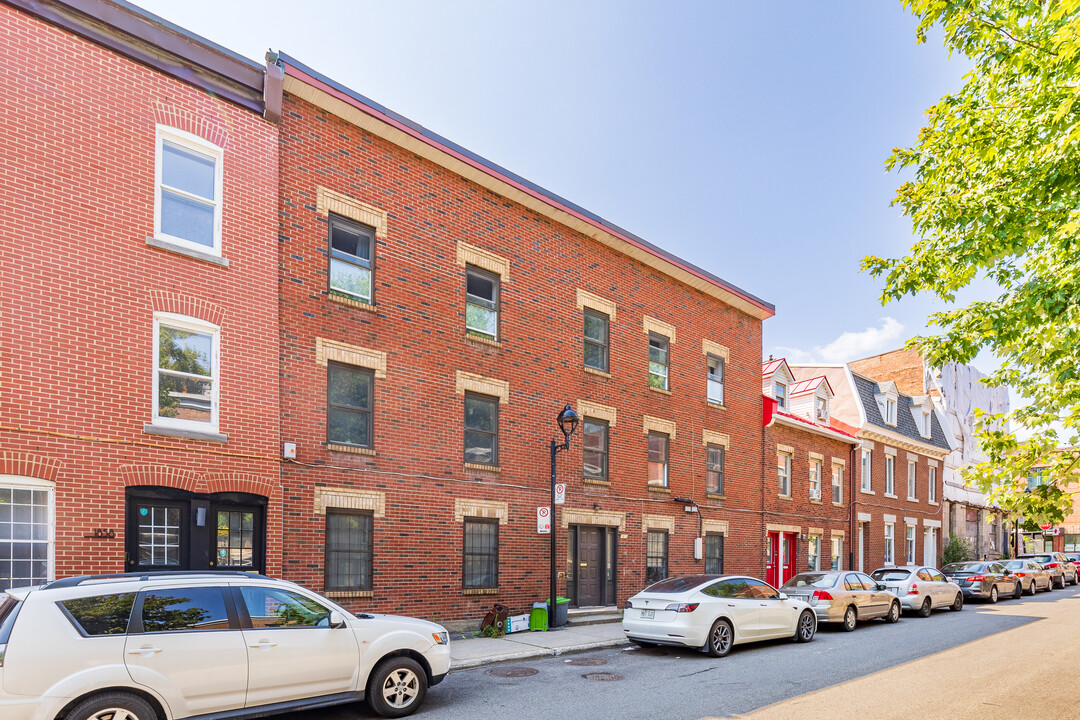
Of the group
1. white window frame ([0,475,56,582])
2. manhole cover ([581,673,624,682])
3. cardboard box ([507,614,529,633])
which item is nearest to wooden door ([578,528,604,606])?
cardboard box ([507,614,529,633])

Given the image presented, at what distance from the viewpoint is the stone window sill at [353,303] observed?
541 inches

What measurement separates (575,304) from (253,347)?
27.6ft

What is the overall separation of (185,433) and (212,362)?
1.23 meters

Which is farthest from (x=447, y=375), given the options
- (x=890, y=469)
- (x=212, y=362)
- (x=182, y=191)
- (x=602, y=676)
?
(x=890, y=469)

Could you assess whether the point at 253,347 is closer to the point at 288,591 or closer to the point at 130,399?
the point at 130,399

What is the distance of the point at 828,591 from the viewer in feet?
55.9

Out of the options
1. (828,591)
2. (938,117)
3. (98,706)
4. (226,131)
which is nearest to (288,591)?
(98,706)

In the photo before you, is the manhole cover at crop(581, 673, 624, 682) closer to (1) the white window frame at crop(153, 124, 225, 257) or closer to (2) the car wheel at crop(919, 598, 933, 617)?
(1) the white window frame at crop(153, 124, 225, 257)

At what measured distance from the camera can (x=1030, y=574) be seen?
30.3m

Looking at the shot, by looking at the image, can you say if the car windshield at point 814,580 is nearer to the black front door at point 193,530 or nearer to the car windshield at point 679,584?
the car windshield at point 679,584

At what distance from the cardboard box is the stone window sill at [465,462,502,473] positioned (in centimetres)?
296

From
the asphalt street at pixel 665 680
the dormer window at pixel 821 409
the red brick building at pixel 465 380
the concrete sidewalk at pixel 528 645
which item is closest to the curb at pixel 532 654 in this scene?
the concrete sidewalk at pixel 528 645

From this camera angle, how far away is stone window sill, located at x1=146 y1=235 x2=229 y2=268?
11453mm

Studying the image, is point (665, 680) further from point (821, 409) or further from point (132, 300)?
point (821, 409)
